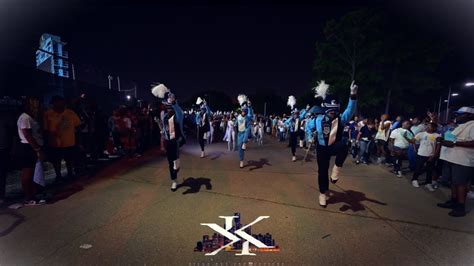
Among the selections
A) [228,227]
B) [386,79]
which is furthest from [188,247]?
[386,79]

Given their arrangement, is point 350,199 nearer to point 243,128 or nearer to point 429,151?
point 429,151

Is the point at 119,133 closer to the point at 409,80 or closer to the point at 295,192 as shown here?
the point at 295,192

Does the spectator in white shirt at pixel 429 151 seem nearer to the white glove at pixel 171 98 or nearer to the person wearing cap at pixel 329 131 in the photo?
the person wearing cap at pixel 329 131

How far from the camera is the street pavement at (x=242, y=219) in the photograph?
3.17 metres

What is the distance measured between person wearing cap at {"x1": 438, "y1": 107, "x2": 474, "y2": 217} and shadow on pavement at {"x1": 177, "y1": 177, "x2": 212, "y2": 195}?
5192mm

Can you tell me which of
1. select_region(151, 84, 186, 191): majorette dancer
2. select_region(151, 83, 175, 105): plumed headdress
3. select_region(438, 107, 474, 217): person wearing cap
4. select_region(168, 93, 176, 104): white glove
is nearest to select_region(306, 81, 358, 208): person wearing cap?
select_region(438, 107, 474, 217): person wearing cap

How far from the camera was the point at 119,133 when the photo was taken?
951cm

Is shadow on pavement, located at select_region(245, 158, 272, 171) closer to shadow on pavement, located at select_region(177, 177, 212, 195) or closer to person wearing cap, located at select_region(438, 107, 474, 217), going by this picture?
shadow on pavement, located at select_region(177, 177, 212, 195)

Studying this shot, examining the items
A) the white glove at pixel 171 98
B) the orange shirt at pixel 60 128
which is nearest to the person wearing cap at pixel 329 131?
the white glove at pixel 171 98

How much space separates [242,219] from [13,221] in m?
3.98

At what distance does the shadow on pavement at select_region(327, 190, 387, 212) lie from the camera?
15.9 feet

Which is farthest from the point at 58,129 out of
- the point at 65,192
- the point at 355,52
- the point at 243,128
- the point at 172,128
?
the point at 355,52

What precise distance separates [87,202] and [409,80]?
106 feet

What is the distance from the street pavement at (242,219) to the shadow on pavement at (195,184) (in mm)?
27
